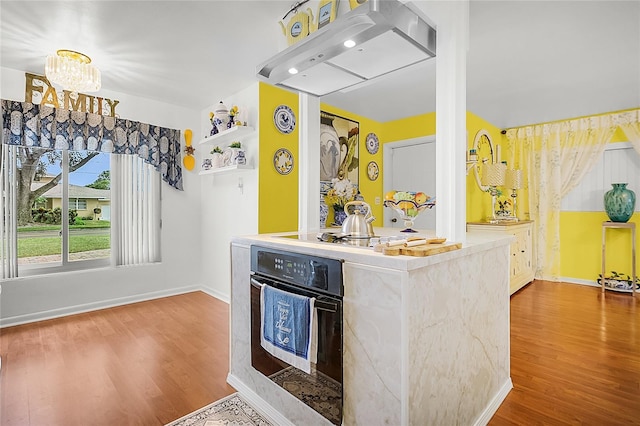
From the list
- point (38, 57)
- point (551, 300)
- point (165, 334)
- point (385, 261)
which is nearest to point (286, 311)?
point (385, 261)

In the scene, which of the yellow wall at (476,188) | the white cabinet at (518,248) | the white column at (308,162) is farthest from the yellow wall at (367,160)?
the white column at (308,162)

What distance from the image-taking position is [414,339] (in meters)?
1.18

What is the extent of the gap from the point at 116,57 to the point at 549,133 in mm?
5560

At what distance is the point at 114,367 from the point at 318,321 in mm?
1781

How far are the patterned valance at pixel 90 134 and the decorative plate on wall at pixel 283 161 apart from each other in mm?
1458

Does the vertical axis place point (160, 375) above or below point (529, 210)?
below

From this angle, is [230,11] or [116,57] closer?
[230,11]

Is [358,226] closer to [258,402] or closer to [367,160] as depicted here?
[258,402]

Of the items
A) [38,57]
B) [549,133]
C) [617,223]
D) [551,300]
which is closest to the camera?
[38,57]

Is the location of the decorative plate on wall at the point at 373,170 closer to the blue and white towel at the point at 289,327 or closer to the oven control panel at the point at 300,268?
the oven control panel at the point at 300,268

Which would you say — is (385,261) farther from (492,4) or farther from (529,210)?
(529,210)

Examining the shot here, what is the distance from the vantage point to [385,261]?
1188 mm

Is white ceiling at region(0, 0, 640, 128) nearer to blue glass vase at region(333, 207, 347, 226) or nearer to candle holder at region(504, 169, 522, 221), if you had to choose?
candle holder at region(504, 169, 522, 221)

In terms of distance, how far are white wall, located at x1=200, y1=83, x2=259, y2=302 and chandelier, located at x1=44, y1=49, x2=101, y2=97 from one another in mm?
1339
